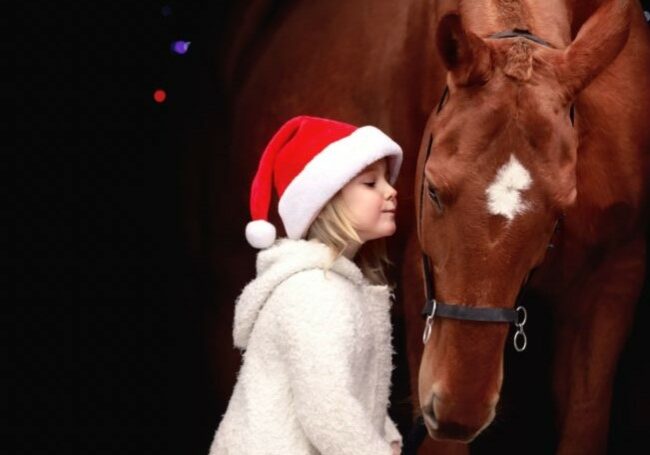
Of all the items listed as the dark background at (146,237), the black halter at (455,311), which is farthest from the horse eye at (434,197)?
the dark background at (146,237)

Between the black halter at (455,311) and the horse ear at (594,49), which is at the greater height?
the horse ear at (594,49)

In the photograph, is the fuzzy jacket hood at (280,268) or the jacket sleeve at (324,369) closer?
the jacket sleeve at (324,369)

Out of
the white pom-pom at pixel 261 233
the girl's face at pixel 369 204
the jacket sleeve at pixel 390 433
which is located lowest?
the jacket sleeve at pixel 390 433

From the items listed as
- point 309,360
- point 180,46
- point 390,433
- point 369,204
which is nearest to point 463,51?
point 369,204

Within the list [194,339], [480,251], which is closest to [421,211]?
[480,251]

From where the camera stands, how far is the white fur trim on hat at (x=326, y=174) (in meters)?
2.92

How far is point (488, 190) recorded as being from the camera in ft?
9.25

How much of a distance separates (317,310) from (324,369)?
0.13m

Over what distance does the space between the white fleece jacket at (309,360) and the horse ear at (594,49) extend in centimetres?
62

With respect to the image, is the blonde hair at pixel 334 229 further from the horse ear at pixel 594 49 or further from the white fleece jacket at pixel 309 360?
the horse ear at pixel 594 49

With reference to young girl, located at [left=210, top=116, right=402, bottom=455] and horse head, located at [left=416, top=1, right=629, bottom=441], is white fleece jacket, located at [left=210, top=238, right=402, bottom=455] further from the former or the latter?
horse head, located at [left=416, top=1, right=629, bottom=441]

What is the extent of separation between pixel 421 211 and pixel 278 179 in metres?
0.33

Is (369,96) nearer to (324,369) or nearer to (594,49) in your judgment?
(594,49)

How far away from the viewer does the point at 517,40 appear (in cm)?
306
